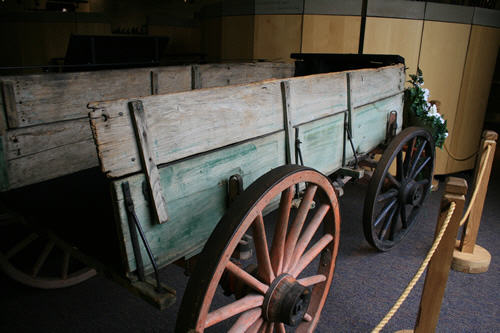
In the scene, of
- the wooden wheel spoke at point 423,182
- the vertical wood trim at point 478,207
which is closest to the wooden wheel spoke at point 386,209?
the wooden wheel spoke at point 423,182

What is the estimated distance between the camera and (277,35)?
13.1 ft

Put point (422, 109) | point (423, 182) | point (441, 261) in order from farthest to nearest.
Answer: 1. point (422, 109)
2. point (423, 182)
3. point (441, 261)

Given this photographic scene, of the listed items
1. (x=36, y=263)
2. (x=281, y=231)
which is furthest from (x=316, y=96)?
(x=36, y=263)

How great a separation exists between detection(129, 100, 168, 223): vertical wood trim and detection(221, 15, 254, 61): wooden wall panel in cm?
316

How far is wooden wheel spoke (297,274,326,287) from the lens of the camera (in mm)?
1548

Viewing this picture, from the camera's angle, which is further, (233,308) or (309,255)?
(309,255)

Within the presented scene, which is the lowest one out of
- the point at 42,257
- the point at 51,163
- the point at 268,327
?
the point at 42,257

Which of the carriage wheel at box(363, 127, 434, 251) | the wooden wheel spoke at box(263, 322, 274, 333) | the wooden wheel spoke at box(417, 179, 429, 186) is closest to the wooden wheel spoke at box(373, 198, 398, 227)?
the carriage wheel at box(363, 127, 434, 251)

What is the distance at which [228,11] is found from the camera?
13.8ft

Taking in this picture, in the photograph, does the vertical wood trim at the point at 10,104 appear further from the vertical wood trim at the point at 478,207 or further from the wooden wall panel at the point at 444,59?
the wooden wall panel at the point at 444,59

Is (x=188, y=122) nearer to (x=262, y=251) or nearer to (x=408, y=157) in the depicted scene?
(x=262, y=251)

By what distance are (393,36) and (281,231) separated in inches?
123

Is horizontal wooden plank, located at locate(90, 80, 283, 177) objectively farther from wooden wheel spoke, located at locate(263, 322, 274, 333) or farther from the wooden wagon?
wooden wheel spoke, located at locate(263, 322, 274, 333)

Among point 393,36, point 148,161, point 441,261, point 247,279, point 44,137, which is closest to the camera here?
point 148,161
